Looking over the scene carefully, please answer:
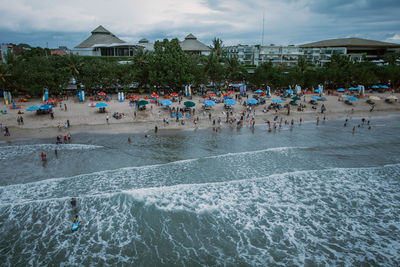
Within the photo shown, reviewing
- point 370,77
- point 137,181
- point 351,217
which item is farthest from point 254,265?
point 370,77

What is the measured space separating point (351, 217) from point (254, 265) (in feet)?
26.3

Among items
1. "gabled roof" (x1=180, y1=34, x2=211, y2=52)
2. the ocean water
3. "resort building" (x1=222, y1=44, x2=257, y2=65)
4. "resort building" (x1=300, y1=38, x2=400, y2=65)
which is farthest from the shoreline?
"resort building" (x1=300, y1=38, x2=400, y2=65)

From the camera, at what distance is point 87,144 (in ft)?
80.0

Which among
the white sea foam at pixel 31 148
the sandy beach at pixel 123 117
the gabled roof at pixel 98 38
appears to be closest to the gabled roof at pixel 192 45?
the gabled roof at pixel 98 38

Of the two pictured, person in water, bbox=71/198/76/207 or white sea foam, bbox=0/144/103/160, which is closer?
person in water, bbox=71/198/76/207

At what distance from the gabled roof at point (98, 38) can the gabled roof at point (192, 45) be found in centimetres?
2338

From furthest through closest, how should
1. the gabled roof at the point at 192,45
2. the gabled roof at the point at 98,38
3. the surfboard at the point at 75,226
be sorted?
the gabled roof at the point at 192,45, the gabled roof at the point at 98,38, the surfboard at the point at 75,226

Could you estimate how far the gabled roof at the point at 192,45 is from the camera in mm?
76812

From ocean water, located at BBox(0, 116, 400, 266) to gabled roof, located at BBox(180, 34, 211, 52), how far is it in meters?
59.5

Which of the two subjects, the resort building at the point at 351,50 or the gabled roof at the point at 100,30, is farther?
the resort building at the point at 351,50

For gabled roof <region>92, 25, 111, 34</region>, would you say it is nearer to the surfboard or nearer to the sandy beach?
the sandy beach

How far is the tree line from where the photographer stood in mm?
37719

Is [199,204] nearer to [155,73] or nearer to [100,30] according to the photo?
[155,73]

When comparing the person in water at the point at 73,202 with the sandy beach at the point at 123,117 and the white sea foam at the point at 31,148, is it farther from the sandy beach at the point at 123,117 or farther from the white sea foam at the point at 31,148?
the sandy beach at the point at 123,117
